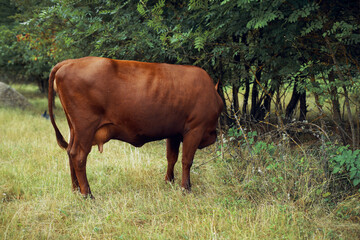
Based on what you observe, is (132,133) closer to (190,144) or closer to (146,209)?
(190,144)

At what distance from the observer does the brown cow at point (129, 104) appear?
372cm

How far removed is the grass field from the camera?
10.5 ft

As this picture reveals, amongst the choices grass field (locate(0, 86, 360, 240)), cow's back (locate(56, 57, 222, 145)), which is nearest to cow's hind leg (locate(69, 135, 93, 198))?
grass field (locate(0, 86, 360, 240))

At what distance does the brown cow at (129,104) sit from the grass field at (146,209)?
0.39 metres

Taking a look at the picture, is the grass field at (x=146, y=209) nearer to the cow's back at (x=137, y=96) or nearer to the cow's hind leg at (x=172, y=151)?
the cow's hind leg at (x=172, y=151)

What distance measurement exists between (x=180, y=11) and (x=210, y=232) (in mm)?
3960

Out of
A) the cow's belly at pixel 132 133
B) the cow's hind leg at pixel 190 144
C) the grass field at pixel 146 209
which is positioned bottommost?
the grass field at pixel 146 209

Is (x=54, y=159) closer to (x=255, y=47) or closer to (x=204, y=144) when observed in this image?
(x=204, y=144)

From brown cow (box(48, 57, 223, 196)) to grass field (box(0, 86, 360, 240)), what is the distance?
386mm

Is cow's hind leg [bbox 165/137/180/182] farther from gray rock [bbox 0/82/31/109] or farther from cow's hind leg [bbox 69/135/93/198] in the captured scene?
gray rock [bbox 0/82/31/109]

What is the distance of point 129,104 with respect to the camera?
12.5 ft

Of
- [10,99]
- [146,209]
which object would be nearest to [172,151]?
[146,209]

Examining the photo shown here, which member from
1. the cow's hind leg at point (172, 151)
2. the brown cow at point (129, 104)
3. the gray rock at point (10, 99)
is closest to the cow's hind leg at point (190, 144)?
the brown cow at point (129, 104)

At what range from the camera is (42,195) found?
14.0ft
